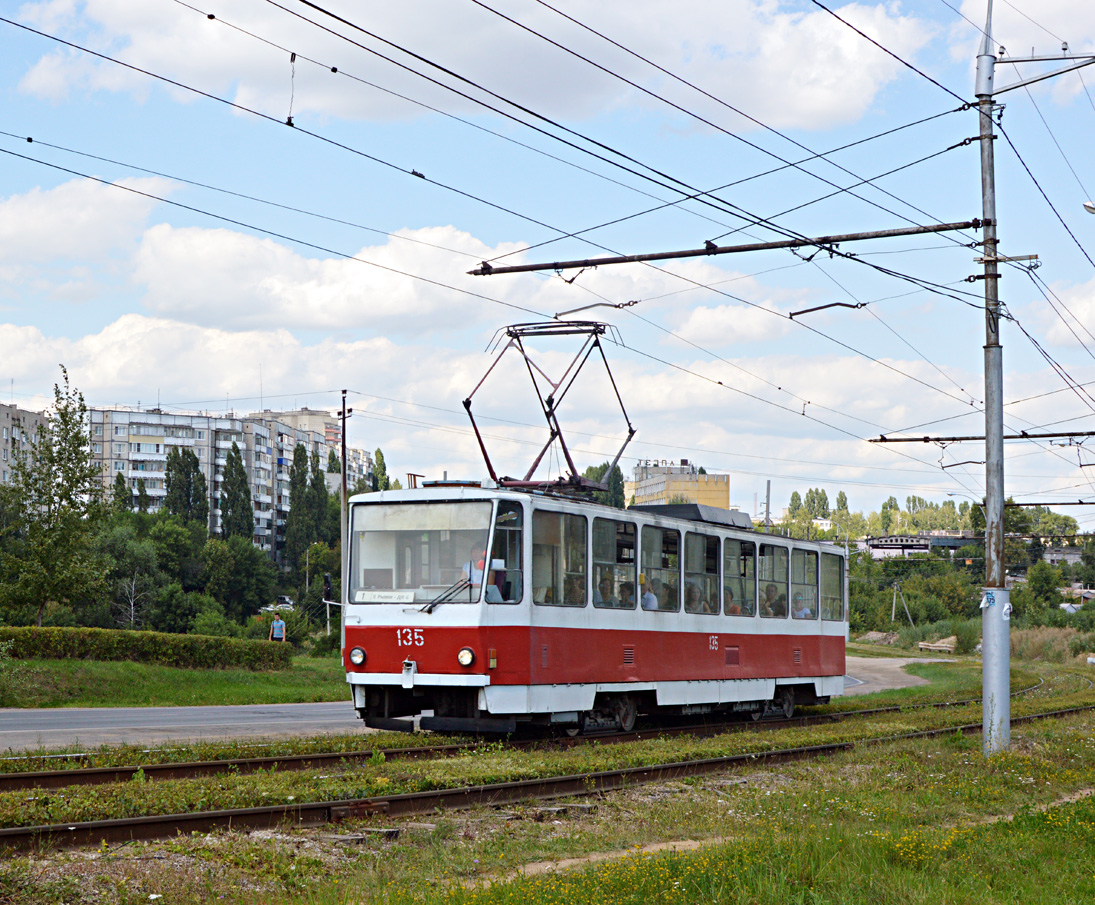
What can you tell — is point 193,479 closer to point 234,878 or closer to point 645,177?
point 645,177

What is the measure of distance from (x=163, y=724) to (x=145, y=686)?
723 centimetres

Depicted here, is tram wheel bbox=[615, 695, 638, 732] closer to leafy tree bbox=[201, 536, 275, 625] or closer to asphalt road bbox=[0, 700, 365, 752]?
asphalt road bbox=[0, 700, 365, 752]

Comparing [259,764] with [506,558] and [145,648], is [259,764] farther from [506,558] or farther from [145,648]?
[145,648]

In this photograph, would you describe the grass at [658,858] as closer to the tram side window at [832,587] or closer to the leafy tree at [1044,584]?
the tram side window at [832,587]

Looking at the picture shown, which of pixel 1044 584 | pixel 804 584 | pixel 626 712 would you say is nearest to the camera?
pixel 626 712

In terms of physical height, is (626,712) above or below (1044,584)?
above

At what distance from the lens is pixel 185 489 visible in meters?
109

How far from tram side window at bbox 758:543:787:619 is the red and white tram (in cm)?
232

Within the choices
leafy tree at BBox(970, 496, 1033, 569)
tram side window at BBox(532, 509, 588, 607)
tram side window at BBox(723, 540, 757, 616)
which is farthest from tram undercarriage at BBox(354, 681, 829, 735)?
leafy tree at BBox(970, 496, 1033, 569)

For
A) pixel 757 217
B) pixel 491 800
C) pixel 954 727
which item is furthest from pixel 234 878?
pixel 954 727

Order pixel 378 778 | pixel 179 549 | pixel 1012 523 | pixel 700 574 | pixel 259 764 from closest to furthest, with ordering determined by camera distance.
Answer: pixel 378 778
pixel 259 764
pixel 700 574
pixel 1012 523
pixel 179 549

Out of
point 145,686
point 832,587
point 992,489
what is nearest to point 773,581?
point 832,587

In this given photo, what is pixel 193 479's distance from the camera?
111 metres

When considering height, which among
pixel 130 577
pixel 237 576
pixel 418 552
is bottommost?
pixel 237 576
